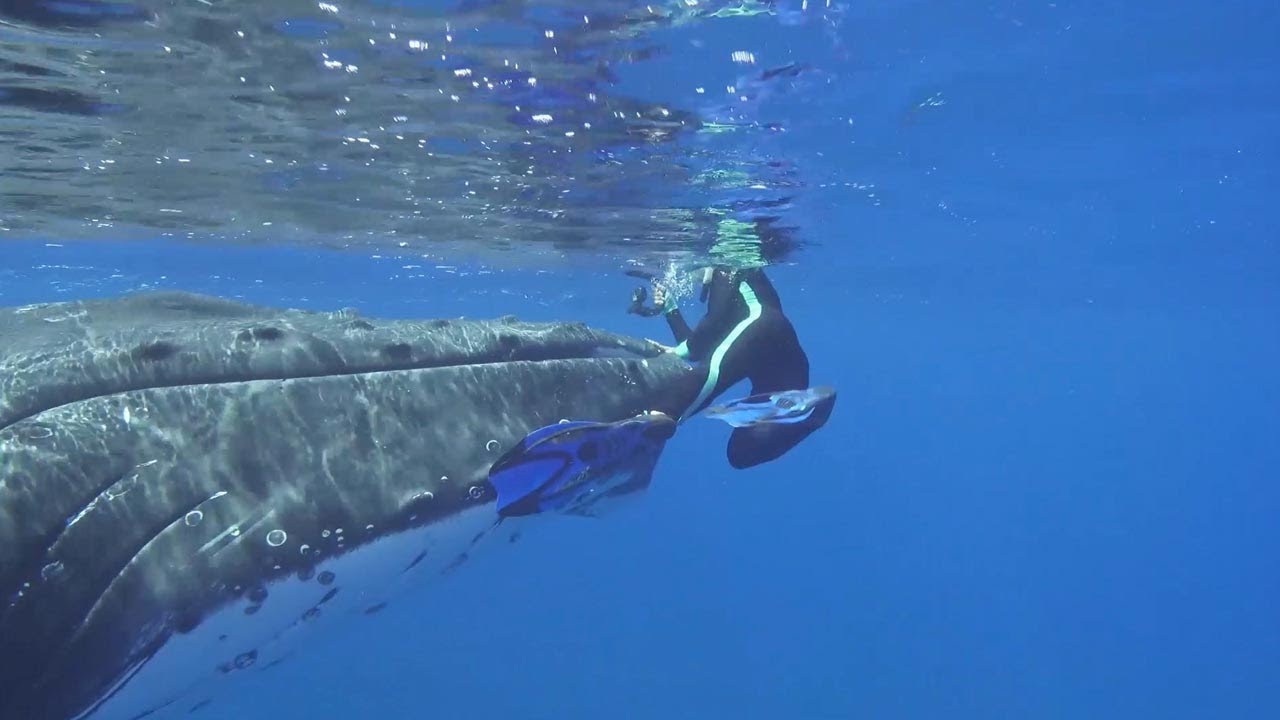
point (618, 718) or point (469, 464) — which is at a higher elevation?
point (469, 464)

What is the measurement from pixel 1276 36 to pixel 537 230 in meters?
14.1

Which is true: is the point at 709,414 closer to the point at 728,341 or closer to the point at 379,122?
the point at 728,341

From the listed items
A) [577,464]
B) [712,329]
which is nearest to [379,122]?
[712,329]

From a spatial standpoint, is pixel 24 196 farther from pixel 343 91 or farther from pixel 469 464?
pixel 469 464

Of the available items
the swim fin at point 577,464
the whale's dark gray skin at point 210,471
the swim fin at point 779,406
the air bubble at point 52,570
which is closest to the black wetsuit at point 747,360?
the swim fin at point 779,406

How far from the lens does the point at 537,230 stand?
66.3 ft

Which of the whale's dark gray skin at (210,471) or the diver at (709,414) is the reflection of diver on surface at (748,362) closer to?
the diver at (709,414)

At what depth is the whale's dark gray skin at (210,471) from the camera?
355cm

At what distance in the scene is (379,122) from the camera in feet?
40.2

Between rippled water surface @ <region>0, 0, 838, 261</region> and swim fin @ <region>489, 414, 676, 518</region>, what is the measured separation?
506cm

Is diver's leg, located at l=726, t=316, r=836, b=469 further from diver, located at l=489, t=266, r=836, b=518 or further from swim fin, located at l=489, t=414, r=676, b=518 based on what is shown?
swim fin, located at l=489, t=414, r=676, b=518

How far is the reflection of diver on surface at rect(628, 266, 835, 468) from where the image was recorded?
6.79 m

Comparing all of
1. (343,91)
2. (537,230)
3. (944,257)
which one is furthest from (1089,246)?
(343,91)

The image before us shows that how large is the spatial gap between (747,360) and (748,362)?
24 millimetres
